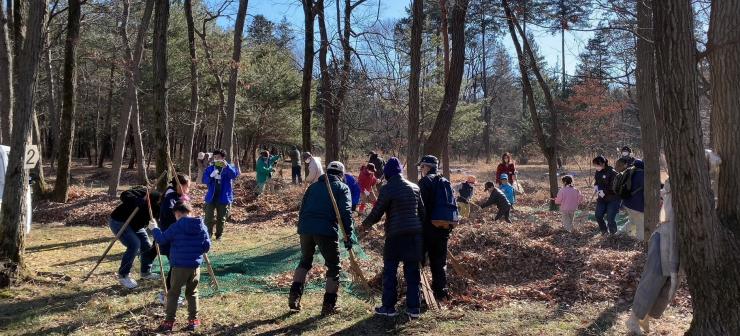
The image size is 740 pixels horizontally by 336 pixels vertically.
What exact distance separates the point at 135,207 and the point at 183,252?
208cm

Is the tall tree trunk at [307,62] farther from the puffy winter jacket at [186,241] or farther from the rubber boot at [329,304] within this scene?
the puffy winter jacket at [186,241]

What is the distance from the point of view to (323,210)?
6.51 meters

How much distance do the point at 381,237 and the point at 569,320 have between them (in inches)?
209

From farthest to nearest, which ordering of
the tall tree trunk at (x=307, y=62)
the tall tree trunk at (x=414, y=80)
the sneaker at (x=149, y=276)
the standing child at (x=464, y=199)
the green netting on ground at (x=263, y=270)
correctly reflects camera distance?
the tall tree trunk at (x=307, y=62) → the standing child at (x=464, y=199) → the tall tree trunk at (x=414, y=80) → the sneaker at (x=149, y=276) → the green netting on ground at (x=263, y=270)

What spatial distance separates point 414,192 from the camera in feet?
21.0

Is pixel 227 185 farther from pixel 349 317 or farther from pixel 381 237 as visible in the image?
pixel 349 317

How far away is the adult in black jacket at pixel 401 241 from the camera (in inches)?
247

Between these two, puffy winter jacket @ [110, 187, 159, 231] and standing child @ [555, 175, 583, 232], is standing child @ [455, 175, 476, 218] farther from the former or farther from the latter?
puffy winter jacket @ [110, 187, 159, 231]

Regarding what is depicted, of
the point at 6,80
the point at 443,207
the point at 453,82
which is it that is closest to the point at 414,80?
the point at 453,82

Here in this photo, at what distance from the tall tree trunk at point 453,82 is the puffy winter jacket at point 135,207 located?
623cm

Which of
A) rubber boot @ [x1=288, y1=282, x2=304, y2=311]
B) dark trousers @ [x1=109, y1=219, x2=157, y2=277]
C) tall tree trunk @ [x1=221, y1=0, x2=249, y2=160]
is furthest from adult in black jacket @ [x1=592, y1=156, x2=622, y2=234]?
tall tree trunk @ [x1=221, y1=0, x2=249, y2=160]

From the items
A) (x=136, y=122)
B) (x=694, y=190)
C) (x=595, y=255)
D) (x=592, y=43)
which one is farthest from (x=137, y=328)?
(x=592, y=43)

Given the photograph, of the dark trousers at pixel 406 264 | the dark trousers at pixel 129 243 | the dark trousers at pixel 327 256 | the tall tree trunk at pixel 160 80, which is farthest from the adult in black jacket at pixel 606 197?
the tall tree trunk at pixel 160 80

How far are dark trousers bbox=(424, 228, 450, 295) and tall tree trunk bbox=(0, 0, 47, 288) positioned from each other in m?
5.35
